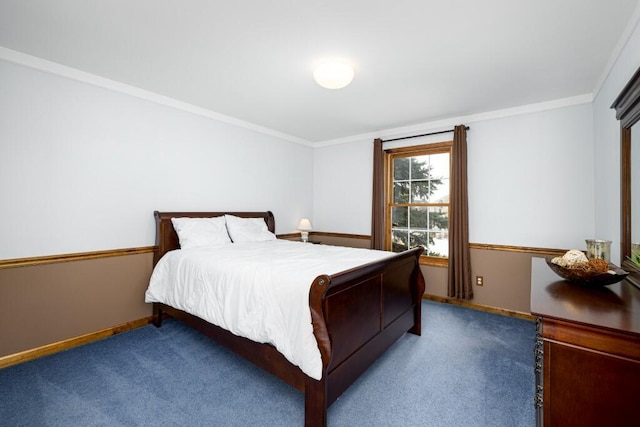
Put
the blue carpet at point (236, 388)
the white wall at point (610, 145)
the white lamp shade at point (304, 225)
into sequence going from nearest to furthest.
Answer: the blue carpet at point (236, 388) < the white wall at point (610, 145) < the white lamp shade at point (304, 225)

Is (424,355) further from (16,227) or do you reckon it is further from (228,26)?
(16,227)

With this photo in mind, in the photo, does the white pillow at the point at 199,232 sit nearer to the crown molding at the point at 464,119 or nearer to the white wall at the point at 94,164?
the white wall at the point at 94,164

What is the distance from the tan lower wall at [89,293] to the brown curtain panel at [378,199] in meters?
1.29

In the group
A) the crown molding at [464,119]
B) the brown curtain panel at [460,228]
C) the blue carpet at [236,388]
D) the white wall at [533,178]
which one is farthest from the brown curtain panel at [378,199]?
the blue carpet at [236,388]

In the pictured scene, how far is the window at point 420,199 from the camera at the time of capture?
3945 mm

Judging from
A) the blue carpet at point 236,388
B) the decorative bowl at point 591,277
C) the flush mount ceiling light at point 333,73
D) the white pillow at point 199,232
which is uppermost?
the flush mount ceiling light at point 333,73

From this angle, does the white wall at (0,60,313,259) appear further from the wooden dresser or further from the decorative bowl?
the decorative bowl

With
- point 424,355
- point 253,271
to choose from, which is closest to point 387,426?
point 424,355

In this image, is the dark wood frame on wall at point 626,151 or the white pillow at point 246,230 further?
the white pillow at point 246,230

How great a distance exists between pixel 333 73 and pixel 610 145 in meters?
2.47

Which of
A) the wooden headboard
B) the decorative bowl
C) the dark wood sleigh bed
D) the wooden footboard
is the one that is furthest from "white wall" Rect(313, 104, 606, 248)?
the wooden headboard

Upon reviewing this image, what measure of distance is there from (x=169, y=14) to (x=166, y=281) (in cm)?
230

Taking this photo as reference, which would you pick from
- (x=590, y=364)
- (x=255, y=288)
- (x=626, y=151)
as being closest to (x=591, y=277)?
(x=590, y=364)

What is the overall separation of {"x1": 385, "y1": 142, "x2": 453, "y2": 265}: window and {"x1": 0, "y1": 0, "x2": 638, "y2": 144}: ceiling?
0.94 metres
